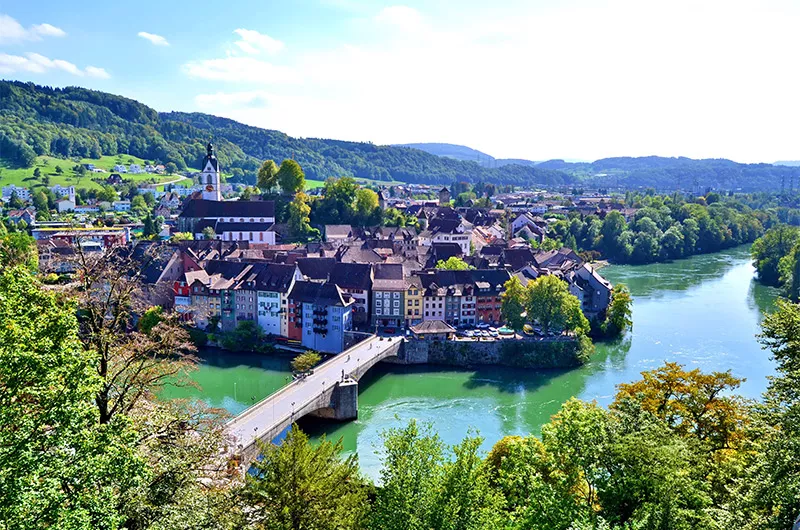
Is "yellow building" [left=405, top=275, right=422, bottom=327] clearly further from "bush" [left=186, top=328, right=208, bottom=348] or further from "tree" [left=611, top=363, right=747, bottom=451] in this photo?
"tree" [left=611, top=363, right=747, bottom=451]

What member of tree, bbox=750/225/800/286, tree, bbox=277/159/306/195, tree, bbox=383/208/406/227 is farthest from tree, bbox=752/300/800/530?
tree, bbox=277/159/306/195

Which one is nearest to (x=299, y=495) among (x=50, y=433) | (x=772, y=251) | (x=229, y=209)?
(x=50, y=433)

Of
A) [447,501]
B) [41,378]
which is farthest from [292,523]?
[41,378]

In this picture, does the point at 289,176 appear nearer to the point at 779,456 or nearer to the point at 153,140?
the point at 779,456

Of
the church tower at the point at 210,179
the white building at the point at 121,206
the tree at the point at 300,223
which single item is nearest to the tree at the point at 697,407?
the tree at the point at 300,223

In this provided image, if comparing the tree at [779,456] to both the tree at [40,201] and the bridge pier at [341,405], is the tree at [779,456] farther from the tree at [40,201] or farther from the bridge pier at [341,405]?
the tree at [40,201]
